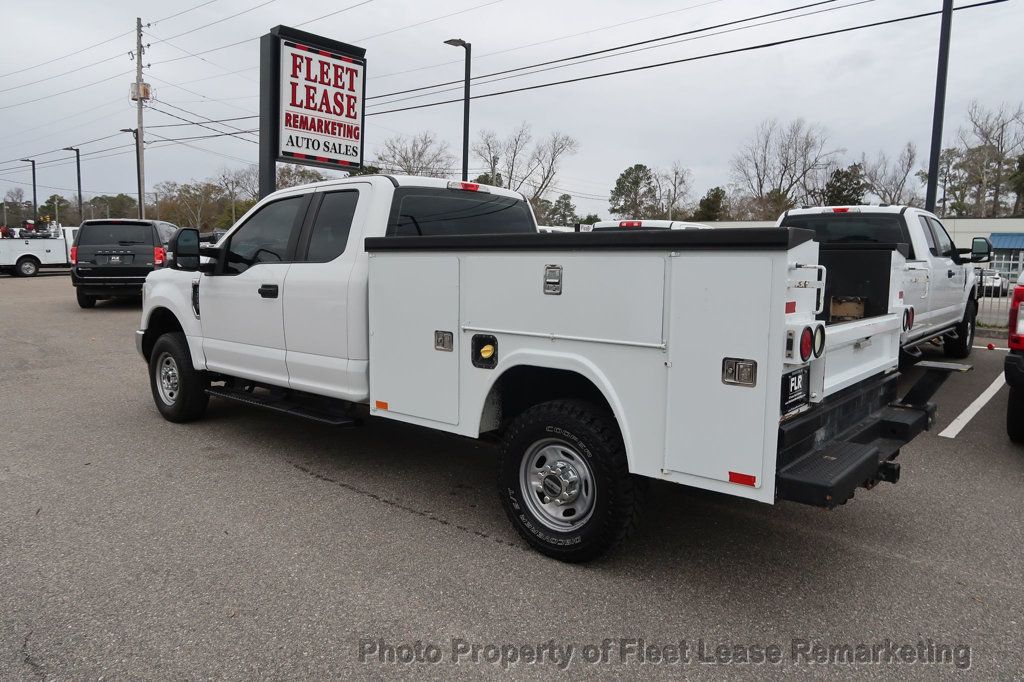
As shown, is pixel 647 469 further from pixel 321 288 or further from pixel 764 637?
pixel 321 288

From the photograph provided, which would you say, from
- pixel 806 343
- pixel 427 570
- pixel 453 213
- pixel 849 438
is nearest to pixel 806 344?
pixel 806 343

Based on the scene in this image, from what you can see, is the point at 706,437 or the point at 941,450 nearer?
the point at 706,437

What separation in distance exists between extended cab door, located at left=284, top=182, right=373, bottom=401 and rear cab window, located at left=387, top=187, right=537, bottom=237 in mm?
235

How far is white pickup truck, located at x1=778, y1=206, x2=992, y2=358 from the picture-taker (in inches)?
305

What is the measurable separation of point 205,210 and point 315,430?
86890 millimetres

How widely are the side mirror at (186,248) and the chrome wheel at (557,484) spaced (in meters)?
3.50

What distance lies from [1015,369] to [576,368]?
3950 millimetres

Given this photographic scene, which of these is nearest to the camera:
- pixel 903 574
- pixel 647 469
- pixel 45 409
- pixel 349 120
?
pixel 647 469

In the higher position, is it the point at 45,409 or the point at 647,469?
the point at 647,469

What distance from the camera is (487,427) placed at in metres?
4.24

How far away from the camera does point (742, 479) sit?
3193mm

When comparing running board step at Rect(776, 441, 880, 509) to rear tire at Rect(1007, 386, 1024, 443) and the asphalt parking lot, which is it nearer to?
the asphalt parking lot

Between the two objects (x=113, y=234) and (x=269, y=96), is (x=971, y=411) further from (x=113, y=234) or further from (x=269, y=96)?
(x=113, y=234)

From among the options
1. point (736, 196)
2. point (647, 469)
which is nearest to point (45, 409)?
point (647, 469)
